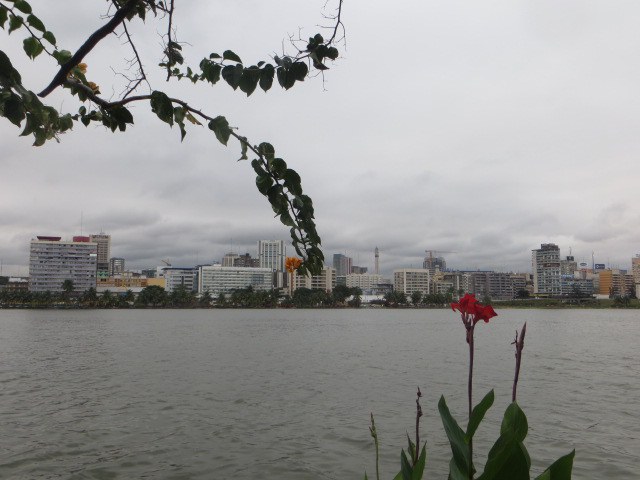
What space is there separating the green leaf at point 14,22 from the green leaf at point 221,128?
0.87m

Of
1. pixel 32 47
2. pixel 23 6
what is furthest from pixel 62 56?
pixel 23 6

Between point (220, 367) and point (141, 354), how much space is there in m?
8.98

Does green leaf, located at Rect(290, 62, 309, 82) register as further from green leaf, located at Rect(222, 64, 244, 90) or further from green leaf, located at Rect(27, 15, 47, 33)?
green leaf, located at Rect(27, 15, 47, 33)

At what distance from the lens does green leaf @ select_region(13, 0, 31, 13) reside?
1.92 m

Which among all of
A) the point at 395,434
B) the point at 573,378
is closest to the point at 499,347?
the point at 573,378

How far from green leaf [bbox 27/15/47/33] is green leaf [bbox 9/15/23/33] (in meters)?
0.06

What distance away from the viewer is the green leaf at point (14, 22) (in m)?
1.98

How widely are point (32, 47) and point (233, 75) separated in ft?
3.53

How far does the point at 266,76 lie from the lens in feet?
5.65

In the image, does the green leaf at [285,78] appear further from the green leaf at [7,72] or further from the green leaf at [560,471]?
the green leaf at [560,471]

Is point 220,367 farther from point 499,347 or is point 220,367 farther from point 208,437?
point 499,347

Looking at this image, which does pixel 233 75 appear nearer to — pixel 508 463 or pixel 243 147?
pixel 243 147

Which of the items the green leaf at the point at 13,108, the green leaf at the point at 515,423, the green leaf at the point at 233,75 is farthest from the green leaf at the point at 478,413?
the green leaf at the point at 13,108

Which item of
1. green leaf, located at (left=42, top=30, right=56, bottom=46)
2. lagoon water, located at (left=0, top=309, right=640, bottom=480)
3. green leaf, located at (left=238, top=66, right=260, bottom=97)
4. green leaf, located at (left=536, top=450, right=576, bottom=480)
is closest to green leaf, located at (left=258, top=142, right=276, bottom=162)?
green leaf, located at (left=238, top=66, right=260, bottom=97)
